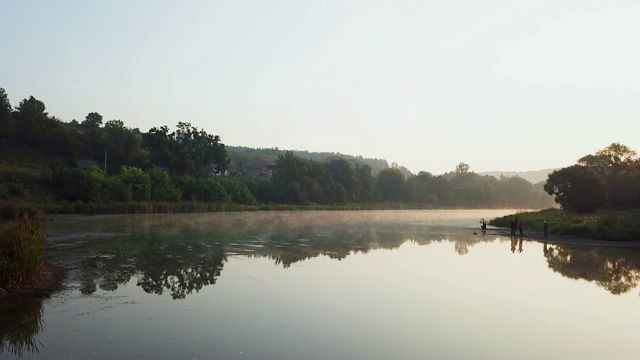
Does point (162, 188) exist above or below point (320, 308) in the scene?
above

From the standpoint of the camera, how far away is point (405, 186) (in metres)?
173

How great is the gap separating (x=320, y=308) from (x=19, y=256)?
9840mm

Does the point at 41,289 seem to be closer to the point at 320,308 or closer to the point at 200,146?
the point at 320,308

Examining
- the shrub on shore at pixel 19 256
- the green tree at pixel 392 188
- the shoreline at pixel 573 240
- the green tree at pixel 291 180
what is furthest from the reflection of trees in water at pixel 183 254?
the green tree at pixel 392 188

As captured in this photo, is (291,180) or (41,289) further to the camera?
(291,180)

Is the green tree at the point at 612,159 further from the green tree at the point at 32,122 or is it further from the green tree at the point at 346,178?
the green tree at the point at 32,122

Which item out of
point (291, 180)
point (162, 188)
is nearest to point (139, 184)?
point (162, 188)

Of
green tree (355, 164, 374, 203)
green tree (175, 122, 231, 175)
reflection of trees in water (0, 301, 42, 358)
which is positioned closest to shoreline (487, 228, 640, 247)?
reflection of trees in water (0, 301, 42, 358)

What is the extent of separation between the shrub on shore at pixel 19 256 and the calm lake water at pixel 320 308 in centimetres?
131

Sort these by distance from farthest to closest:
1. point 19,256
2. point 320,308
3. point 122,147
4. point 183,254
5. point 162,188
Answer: point 122,147, point 162,188, point 183,254, point 19,256, point 320,308

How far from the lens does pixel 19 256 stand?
1645 cm

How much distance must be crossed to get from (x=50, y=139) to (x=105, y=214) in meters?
44.0

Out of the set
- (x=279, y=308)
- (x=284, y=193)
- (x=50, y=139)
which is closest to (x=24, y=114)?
(x=50, y=139)

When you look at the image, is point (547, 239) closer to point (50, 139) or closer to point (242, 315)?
point (242, 315)
